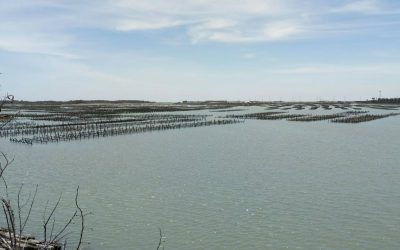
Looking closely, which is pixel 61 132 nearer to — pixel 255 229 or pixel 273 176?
pixel 273 176

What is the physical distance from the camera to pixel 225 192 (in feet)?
57.4

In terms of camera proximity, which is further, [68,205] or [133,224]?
[68,205]

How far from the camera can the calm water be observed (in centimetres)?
1252

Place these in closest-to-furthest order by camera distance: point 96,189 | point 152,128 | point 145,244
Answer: point 145,244
point 96,189
point 152,128

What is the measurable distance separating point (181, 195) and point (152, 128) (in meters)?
32.6

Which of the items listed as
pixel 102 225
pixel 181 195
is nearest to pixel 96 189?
pixel 181 195

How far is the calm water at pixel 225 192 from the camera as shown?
493 inches

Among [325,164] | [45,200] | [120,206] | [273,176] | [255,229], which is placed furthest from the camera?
[325,164]

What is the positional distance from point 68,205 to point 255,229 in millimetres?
7100

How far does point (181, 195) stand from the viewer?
17203mm

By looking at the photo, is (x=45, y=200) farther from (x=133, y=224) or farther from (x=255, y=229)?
(x=255, y=229)

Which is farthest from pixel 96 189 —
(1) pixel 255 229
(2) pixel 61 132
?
(2) pixel 61 132

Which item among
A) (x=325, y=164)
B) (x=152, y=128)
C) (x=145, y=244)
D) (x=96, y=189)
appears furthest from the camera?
(x=152, y=128)

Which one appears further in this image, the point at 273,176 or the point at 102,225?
the point at 273,176
